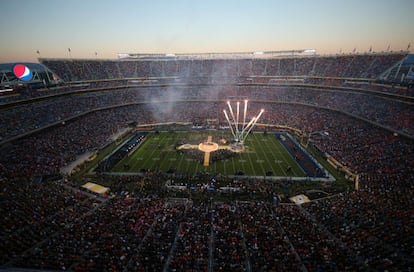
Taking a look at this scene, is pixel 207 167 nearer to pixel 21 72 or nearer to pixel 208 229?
pixel 208 229

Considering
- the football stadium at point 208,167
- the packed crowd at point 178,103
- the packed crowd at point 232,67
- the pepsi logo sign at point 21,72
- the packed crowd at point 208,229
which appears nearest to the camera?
the packed crowd at point 208,229

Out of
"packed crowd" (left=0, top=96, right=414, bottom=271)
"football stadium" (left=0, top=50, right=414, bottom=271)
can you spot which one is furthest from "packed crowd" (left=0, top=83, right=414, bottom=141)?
"packed crowd" (left=0, top=96, right=414, bottom=271)

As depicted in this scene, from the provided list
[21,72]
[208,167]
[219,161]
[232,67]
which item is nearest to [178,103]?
[232,67]

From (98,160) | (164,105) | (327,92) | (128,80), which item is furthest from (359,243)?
(128,80)

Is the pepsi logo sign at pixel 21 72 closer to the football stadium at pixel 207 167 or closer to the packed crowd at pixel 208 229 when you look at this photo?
the football stadium at pixel 207 167

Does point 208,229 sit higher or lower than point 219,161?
higher

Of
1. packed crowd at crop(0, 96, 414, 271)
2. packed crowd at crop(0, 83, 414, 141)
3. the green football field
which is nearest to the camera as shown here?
packed crowd at crop(0, 96, 414, 271)

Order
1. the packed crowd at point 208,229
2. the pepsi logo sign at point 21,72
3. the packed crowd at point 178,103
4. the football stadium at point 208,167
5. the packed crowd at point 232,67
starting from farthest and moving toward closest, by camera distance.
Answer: the packed crowd at point 232,67 < the pepsi logo sign at point 21,72 < the packed crowd at point 178,103 < the football stadium at point 208,167 < the packed crowd at point 208,229

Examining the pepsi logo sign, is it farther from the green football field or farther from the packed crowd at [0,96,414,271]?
the green football field

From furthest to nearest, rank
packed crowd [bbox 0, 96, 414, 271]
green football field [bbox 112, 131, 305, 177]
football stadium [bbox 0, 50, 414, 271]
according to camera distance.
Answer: green football field [bbox 112, 131, 305, 177]
football stadium [bbox 0, 50, 414, 271]
packed crowd [bbox 0, 96, 414, 271]

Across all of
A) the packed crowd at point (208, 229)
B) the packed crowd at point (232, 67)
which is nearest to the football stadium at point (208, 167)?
the packed crowd at point (208, 229)
